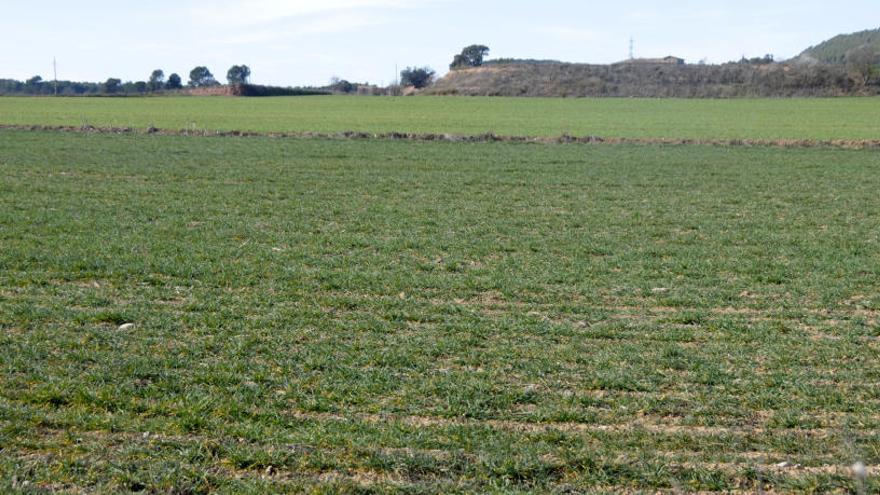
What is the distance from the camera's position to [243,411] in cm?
643

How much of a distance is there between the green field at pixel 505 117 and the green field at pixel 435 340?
23919 mm

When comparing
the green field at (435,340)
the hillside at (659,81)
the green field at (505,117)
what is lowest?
the green field at (435,340)

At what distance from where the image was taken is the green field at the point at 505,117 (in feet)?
142

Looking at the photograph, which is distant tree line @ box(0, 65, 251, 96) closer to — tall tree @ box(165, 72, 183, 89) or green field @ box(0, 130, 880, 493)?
tall tree @ box(165, 72, 183, 89)

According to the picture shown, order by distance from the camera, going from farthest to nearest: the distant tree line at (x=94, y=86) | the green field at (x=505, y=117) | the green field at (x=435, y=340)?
the distant tree line at (x=94, y=86), the green field at (x=505, y=117), the green field at (x=435, y=340)

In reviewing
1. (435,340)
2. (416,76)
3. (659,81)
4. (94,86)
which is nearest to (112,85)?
(94,86)

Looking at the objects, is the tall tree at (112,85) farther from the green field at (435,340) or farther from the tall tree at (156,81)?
the green field at (435,340)

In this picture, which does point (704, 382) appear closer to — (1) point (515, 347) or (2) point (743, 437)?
(2) point (743, 437)

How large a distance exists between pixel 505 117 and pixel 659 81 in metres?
44.8

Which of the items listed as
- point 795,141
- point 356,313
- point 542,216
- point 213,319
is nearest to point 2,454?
point 213,319

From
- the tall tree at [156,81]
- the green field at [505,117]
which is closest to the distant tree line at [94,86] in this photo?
the tall tree at [156,81]

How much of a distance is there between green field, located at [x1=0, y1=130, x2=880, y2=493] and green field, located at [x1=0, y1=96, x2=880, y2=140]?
23.9 meters

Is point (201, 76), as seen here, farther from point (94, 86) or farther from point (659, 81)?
point (659, 81)

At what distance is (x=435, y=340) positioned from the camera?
8.38 m
